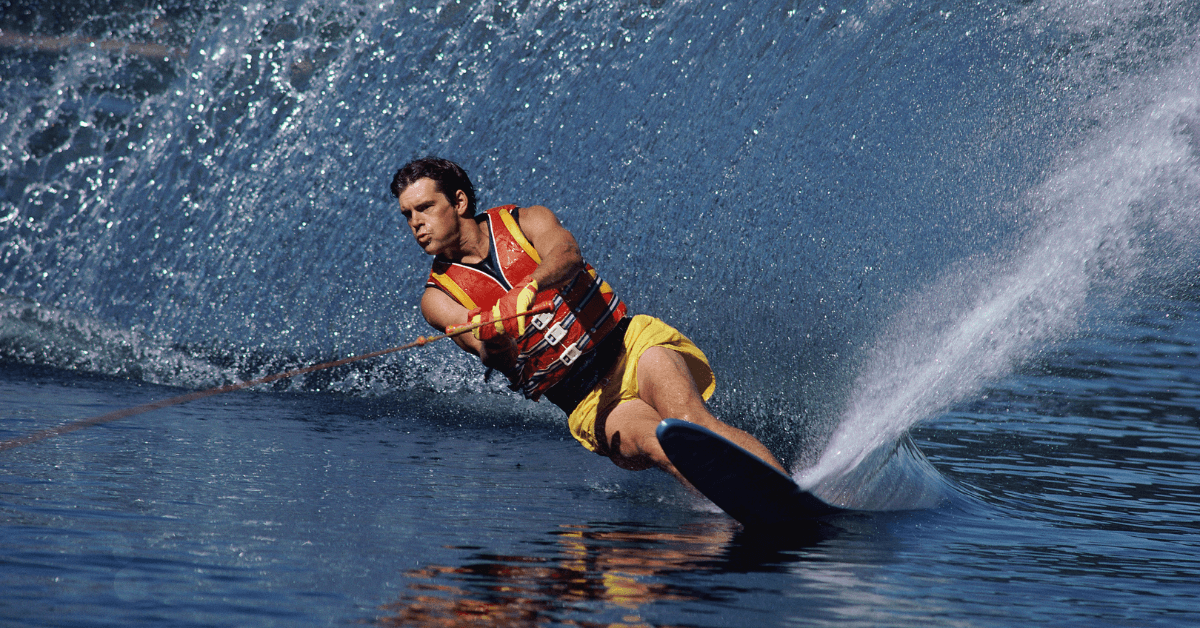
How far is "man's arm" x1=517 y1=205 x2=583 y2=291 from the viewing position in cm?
369

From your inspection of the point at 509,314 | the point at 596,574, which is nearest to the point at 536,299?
the point at 509,314

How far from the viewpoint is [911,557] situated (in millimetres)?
3287

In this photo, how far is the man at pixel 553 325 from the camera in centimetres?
376

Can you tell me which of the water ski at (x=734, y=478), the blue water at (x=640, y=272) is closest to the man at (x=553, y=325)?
the water ski at (x=734, y=478)

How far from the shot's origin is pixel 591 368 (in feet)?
13.1

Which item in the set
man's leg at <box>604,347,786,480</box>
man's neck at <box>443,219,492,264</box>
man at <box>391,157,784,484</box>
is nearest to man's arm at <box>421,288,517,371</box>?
man at <box>391,157,784,484</box>

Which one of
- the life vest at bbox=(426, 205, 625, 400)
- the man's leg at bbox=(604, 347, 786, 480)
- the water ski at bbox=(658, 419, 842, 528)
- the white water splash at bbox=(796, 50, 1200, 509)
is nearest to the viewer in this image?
the water ski at bbox=(658, 419, 842, 528)

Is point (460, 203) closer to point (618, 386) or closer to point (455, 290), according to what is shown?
point (455, 290)

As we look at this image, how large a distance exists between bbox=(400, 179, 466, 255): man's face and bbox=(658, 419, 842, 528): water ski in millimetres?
1006

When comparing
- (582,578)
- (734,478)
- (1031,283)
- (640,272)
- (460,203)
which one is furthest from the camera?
(640,272)

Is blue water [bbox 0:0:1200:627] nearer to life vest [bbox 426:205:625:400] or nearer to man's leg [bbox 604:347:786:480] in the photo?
man's leg [bbox 604:347:786:480]

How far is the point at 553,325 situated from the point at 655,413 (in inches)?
→ 17.7

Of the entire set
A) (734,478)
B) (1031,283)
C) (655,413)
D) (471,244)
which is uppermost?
(1031,283)

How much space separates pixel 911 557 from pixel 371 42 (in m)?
5.80
